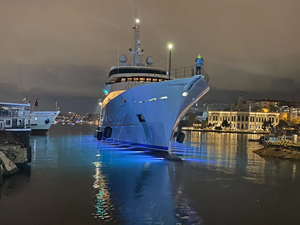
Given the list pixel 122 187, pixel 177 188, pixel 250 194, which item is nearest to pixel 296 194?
pixel 250 194

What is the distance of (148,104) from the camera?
2675 centimetres

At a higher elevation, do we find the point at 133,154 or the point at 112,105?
the point at 112,105

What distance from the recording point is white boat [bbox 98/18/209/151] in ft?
80.4

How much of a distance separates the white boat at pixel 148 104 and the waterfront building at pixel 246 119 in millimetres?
140257

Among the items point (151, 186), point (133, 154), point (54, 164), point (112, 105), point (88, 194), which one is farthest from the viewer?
point (112, 105)

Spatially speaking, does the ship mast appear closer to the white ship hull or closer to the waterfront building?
the white ship hull

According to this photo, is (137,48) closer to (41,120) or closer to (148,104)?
(148,104)

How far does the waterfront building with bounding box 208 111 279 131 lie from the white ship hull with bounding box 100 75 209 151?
145326 mm

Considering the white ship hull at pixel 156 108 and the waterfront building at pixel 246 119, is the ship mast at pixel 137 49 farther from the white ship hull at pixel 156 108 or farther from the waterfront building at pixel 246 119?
the waterfront building at pixel 246 119

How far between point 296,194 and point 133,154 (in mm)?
15739

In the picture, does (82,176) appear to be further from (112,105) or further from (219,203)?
(112,105)

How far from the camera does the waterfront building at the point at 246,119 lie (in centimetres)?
16825

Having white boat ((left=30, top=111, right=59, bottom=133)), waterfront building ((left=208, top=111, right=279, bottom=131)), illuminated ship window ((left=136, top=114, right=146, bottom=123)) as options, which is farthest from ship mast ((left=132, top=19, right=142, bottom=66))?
waterfront building ((left=208, top=111, right=279, bottom=131))

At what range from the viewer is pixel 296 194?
1457 cm
